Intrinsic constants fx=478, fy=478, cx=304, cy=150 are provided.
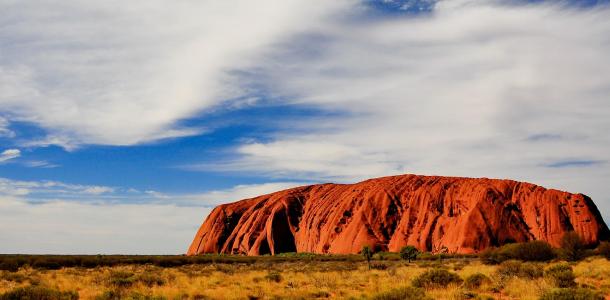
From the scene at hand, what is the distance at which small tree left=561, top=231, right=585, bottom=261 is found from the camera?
163ft

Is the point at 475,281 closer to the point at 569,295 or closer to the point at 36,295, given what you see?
the point at 569,295

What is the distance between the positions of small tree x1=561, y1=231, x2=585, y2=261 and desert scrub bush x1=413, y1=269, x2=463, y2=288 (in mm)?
34204

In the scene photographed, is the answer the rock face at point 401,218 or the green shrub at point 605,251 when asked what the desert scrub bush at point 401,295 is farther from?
the rock face at point 401,218

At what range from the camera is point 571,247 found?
5106 cm

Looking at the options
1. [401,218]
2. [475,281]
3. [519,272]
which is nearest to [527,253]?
[519,272]

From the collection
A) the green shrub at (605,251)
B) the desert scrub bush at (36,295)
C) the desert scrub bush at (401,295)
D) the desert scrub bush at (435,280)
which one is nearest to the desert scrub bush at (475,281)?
the desert scrub bush at (435,280)

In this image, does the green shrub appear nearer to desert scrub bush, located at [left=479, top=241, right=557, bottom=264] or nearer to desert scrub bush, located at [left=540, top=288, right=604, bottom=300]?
desert scrub bush, located at [left=479, top=241, right=557, bottom=264]

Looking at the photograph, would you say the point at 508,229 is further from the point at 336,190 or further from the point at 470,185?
the point at 336,190

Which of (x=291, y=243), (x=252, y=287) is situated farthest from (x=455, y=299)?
(x=291, y=243)

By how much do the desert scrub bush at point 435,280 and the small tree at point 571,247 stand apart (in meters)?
34.2

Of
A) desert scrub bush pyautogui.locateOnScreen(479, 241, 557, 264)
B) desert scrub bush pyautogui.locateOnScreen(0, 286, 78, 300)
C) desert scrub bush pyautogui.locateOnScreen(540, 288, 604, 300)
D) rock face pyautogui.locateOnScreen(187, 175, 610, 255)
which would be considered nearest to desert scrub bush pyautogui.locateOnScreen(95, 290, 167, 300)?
desert scrub bush pyautogui.locateOnScreen(0, 286, 78, 300)

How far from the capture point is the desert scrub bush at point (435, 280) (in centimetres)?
2073

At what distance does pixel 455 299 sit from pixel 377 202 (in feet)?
245

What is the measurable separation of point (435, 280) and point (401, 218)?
67.2 metres
